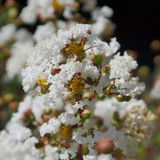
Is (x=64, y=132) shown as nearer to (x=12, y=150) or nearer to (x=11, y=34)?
(x=12, y=150)

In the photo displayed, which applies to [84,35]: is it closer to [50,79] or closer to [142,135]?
[50,79]

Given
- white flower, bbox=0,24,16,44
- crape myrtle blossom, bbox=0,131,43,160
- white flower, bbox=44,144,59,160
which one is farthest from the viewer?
white flower, bbox=0,24,16,44

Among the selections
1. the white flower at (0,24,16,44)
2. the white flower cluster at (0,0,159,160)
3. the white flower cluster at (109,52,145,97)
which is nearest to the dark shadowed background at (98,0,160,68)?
the white flower at (0,24,16,44)

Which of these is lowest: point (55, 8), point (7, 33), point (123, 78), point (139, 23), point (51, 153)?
point (51, 153)

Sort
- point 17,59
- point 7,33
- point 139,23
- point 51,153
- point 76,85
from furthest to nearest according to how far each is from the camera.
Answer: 1. point 139,23
2. point 7,33
3. point 17,59
4. point 51,153
5. point 76,85

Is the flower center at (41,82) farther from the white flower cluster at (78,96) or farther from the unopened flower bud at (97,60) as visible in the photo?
the unopened flower bud at (97,60)

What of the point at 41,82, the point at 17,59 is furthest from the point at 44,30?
the point at 41,82

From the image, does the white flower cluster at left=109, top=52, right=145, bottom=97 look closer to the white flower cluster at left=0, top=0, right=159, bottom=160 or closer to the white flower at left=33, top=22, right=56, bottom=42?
the white flower cluster at left=0, top=0, right=159, bottom=160

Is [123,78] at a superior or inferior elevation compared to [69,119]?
superior

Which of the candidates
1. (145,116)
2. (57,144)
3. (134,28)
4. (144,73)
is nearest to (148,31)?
(134,28)

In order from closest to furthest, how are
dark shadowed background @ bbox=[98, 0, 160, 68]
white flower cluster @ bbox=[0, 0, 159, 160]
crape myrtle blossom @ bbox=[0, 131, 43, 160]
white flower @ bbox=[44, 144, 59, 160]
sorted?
crape myrtle blossom @ bbox=[0, 131, 43, 160] → white flower cluster @ bbox=[0, 0, 159, 160] → white flower @ bbox=[44, 144, 59, 160] → dark shadowed background @ bbox=[98, 0, 160, 68]

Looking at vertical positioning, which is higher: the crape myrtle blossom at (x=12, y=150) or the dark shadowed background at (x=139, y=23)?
the dark shadowed background at (x=139, y=23)

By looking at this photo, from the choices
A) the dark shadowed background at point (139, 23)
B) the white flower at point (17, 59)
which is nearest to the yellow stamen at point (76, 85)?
the white flower at point (17, 59)
